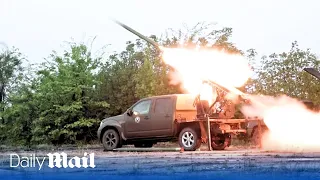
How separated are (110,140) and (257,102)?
4.75 meters

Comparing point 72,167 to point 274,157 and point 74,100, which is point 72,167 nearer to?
point 274,157

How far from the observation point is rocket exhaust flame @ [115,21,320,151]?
70.3ft

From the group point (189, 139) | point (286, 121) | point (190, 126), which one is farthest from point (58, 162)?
point (286, 121)

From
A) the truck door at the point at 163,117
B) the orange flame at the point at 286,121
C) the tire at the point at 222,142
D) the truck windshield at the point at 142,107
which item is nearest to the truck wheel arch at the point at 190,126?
the truck door at the point at 163,117

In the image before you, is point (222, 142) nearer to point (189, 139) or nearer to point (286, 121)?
point (189, 139)

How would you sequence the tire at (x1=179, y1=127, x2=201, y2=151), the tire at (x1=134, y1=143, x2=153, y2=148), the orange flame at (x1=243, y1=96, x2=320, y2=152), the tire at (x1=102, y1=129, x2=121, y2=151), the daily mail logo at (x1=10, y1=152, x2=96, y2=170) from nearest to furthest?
1. the daily mail logo at (x1=10, y1=152, x2=96, y2=170)
2. the tire at (x1=179, y1=127, x2=201, y2=151)
3. the orange flame at (x1=243, y1=96, x2=320, y2=152)
4. the tire at (x1=102, y1=129, x2=121, y2=151)
5. the tire at (x1=134, y1=143, x2=153, y2=148)

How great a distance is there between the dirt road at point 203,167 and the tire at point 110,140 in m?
4.50

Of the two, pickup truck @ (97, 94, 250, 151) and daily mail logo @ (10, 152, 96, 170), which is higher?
pickup truck @ (97, 94, 250, 151)

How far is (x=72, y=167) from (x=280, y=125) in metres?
8.21

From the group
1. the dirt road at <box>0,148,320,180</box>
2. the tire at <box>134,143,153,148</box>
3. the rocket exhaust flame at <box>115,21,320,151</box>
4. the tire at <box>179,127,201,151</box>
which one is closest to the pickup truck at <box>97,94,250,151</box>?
the tire at <box>179,127,201,151</box>

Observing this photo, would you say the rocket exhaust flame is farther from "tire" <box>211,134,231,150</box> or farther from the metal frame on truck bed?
"tire" <box>211,134,231,150</box>

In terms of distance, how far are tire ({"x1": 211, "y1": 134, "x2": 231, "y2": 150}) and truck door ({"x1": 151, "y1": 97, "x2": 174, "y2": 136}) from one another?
136 cm

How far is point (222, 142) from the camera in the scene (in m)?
22.1

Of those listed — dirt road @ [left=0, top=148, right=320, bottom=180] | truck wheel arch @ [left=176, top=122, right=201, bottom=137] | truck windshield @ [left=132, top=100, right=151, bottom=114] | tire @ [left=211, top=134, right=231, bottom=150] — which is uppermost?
truck windshield @ [left=132, top=100, right=151, bottom=114]
